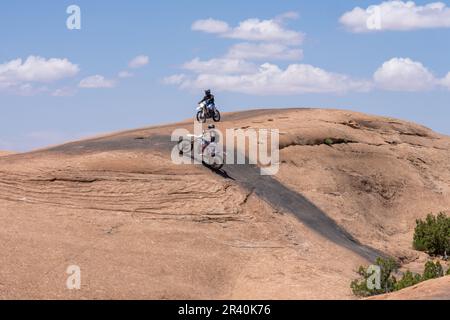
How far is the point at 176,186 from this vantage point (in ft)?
63.4

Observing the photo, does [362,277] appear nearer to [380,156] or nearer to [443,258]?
[443,258]

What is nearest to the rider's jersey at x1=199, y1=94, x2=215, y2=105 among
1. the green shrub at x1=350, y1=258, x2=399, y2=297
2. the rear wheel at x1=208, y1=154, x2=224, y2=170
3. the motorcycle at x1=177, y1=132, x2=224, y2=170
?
the motorcycle at x1=177, y1=132, x2=224, y2=170

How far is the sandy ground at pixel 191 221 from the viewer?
14.7 metres

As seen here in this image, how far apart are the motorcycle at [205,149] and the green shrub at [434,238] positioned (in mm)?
7219

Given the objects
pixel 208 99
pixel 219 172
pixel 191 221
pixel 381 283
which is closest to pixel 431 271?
pixel 381 283

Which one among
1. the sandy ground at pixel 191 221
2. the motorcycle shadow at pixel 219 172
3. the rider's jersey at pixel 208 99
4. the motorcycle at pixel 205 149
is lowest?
the sandy ground at pixel 191 221

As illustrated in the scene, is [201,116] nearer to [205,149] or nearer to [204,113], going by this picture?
[204,113]

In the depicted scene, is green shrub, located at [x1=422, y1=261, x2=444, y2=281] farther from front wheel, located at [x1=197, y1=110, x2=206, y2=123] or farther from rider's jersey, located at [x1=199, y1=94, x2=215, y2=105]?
front wheel, located at [x1=197, y1=110, x2=206, y2=123]

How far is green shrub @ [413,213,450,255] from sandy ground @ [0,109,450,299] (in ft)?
1.94

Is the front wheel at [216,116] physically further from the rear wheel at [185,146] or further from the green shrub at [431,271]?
the green shrub at [431,271]

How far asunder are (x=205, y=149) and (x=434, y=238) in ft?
26.8

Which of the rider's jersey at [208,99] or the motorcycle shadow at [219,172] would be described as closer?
the motorcycle shadow at [219,172]

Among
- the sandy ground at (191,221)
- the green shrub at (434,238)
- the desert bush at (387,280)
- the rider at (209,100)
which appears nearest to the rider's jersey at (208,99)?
the rider at (209,100)
